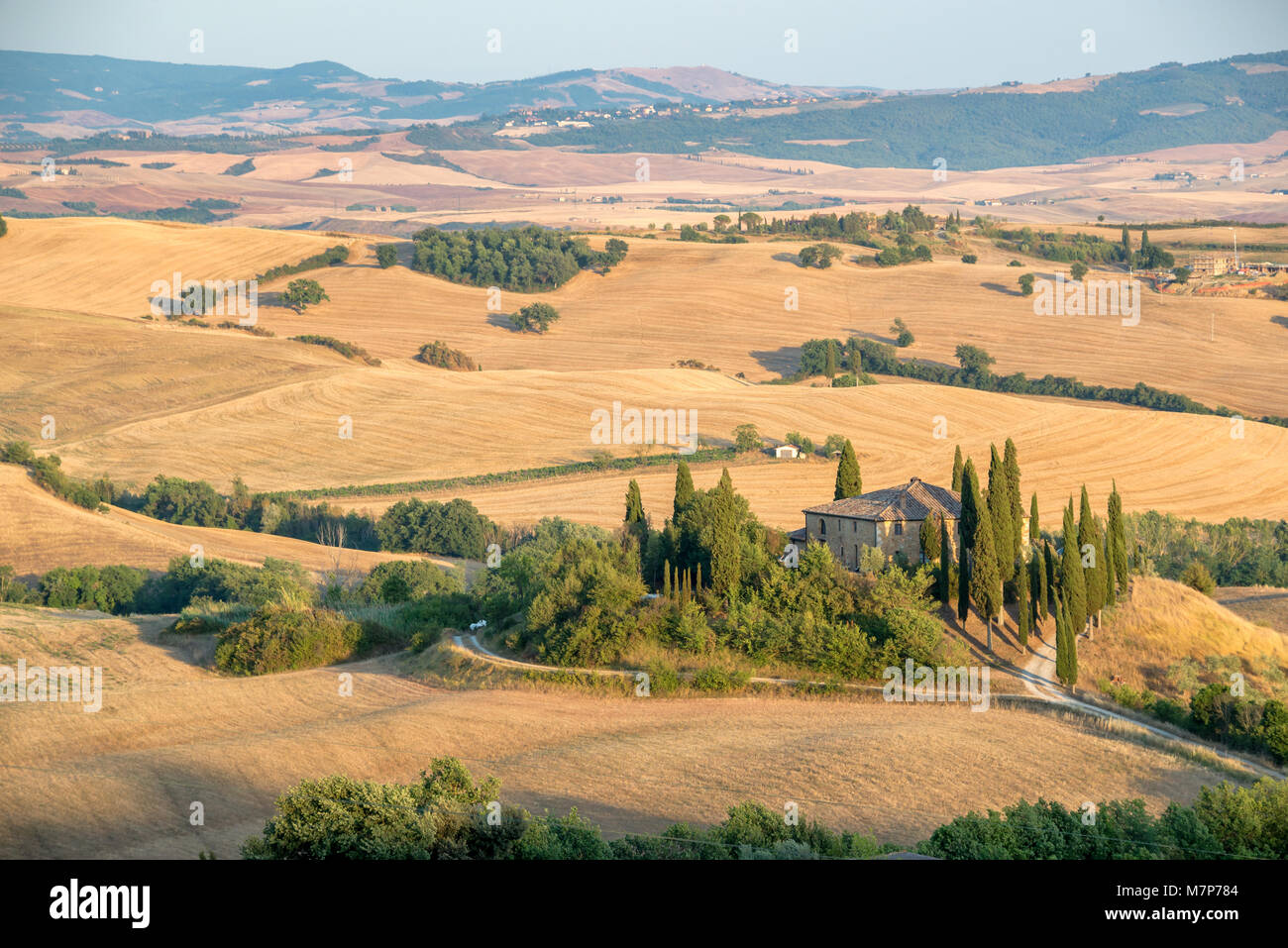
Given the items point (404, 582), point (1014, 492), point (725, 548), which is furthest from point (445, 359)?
point (1014, 492)

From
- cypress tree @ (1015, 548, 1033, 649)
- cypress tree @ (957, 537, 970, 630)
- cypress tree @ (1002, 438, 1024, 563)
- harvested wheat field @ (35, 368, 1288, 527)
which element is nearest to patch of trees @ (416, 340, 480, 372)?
harvested wheat field @ (35, 368, 1288, 527)

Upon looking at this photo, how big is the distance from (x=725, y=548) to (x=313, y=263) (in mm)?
102812

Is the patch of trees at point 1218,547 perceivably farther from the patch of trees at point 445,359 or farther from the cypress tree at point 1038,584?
the patch of trees at point 445,359

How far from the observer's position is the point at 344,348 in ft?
365

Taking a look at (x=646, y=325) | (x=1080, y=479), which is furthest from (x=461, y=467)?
(x=646, y=325)

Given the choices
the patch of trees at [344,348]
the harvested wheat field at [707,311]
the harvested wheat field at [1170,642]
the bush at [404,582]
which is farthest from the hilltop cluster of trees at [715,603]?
the harvested wheat field at [707,311]

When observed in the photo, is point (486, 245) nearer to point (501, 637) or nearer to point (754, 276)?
point (754, 276)

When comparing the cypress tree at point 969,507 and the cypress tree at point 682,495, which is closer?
the cypress tree at point 969,507

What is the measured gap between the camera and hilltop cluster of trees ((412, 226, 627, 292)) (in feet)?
455

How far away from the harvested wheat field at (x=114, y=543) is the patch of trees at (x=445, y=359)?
4122cm

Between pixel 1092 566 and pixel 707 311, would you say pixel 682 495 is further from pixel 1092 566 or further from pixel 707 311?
pixel 707 311

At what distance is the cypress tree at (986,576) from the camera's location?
140 ft

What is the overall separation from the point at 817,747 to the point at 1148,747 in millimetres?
8067

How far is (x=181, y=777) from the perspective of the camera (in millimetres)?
29641
